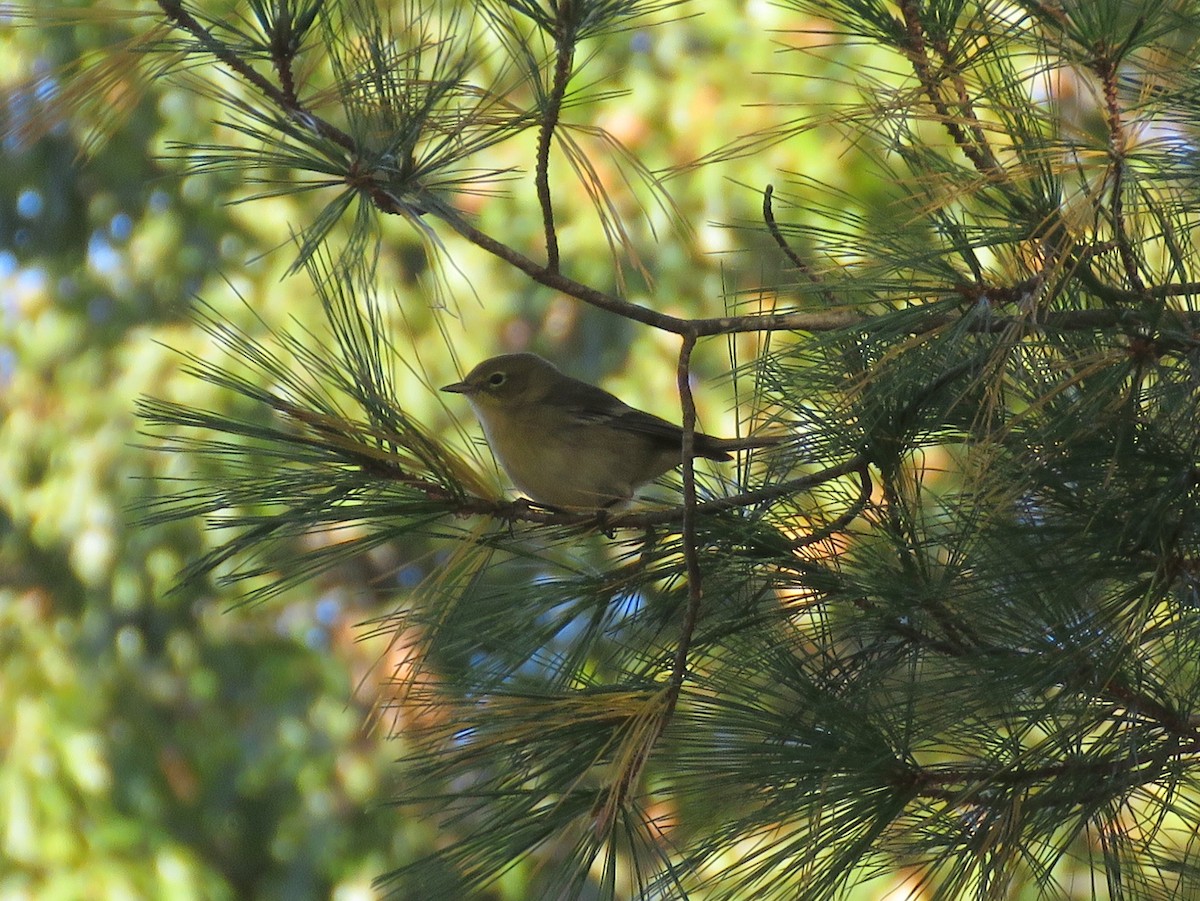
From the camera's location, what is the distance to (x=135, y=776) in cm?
480

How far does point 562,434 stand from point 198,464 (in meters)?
1.57

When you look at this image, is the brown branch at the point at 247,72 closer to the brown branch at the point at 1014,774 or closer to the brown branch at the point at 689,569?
the brown branch at the point at 689,569

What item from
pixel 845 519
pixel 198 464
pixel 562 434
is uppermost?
pixel 198 464

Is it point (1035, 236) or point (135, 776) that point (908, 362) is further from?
point (135, 776)

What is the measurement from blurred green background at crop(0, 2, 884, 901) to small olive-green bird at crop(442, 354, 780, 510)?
25.2 inches

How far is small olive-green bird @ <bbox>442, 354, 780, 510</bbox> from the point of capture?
12.4ft

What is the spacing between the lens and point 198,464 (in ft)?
15.3

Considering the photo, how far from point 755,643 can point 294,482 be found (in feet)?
2.52

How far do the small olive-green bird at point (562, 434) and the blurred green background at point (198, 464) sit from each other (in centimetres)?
64

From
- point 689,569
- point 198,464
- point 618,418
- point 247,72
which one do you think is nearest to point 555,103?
point 247,72

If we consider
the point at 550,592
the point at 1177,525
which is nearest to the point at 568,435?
the point at 550,592

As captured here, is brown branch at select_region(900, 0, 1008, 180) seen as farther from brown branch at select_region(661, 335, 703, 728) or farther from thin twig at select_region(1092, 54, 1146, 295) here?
brown branch at select_region(661, 335, 703, 728)

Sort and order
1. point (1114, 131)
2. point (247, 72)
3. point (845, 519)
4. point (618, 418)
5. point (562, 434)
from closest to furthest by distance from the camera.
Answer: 1. point (1114, 131)
2. point (247, 72)
3. point (845, 519)
4. point (562, 434)
5. point (618, 418)

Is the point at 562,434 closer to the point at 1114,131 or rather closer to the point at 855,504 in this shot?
the point at 855,504
